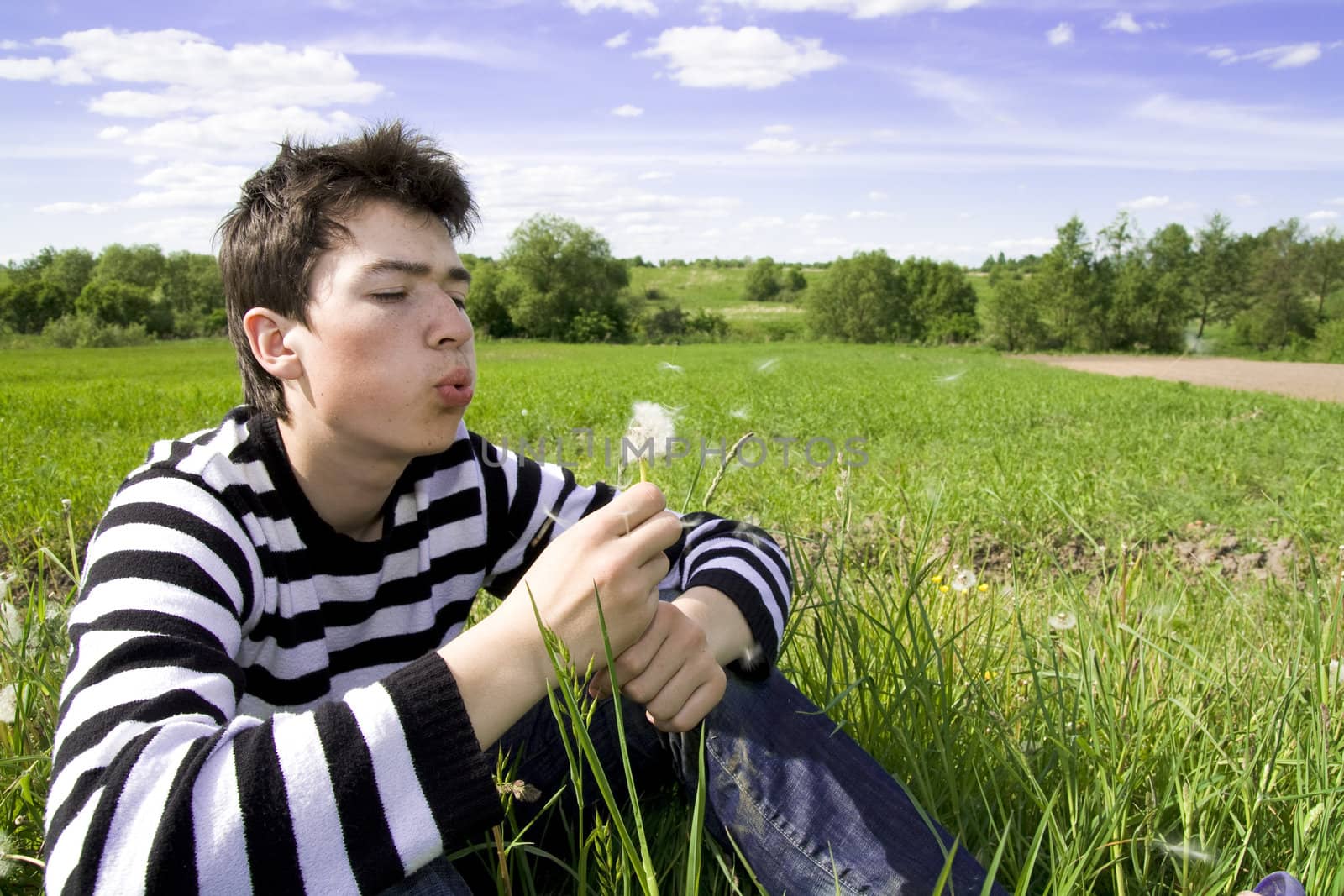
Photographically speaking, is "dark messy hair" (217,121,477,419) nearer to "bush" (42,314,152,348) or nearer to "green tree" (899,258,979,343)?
"bush" (42,314,152,348)

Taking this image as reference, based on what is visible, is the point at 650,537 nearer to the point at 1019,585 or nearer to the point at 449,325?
the point at 449,325

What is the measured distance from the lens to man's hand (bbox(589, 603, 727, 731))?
95cm

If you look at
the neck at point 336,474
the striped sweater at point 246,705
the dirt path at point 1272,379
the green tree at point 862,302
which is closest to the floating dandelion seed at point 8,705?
the striped sweater at point 246,705

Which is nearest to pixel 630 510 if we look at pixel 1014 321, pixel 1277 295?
pixel 1014 321

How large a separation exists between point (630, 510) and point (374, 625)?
23.9 inches

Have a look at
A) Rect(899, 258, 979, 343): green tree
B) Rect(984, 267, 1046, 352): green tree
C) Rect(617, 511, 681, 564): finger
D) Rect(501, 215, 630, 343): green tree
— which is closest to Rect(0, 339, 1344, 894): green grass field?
Rect(617, 511, 681, 564): finger

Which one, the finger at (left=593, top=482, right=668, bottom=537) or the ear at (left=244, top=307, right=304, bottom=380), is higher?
the ear at (left=244, top=307, right=304, bottom=380)

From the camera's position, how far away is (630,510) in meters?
0.89

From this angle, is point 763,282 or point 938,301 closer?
point 763,282

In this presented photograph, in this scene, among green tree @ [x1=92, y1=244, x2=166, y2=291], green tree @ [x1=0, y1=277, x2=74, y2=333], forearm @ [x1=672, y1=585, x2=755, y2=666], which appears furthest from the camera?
green tree @ [x1=92, y1=244, x2=166, y2=291]

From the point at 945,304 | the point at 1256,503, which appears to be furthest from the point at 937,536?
the point at 945,304

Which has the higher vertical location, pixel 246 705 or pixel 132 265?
pixel 132 265

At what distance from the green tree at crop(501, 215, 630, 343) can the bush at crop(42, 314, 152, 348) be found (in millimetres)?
14596

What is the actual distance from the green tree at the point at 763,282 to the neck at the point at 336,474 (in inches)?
1198
